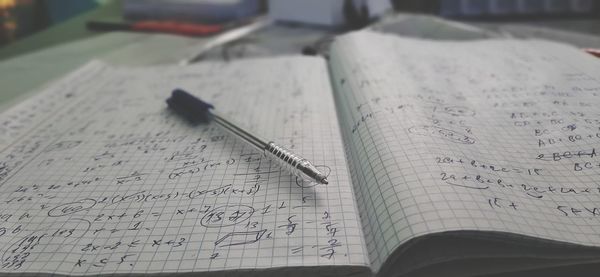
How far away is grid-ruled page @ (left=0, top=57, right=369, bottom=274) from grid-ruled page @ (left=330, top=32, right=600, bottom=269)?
3 centimetres

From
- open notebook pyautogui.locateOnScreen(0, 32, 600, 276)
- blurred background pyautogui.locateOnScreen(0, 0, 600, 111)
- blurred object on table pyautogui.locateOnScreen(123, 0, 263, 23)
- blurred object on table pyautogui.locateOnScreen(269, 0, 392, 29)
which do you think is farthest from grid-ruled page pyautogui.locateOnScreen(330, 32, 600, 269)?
blurred object on table pyautogui.locateOnScreen(123, 0, 263, 23)

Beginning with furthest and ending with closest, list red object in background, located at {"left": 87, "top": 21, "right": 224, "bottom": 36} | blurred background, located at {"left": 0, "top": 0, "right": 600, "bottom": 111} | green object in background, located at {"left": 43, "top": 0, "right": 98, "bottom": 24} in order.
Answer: green object in background, located at {"left": 43, "top": 0, "right": 98, "bottom": 24} < red object in background, located at {"left": 87, "top": 21, "right": 224, "bottom": 36} < blurred background, located at {"left": 0, "top": 0, "right": 600, "bottom": 111}

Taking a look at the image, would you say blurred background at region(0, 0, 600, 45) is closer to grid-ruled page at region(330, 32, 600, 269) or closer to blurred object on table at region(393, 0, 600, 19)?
blurred object on table at region(393, 0, 600, 19)

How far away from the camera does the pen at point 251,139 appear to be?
330 mm

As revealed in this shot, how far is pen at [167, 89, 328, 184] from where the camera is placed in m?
0.33

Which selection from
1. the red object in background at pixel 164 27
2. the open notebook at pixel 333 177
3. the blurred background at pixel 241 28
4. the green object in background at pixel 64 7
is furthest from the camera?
the green object in background at pixel 64 7

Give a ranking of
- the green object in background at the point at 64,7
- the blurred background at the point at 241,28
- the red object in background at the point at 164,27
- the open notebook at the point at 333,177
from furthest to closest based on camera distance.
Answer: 1. the green object in background at the point at 64,7
2. the red object in background at the point at 164,27
3. the blurred background at the point at 241,28
4. the open notebook at the point at 333,177

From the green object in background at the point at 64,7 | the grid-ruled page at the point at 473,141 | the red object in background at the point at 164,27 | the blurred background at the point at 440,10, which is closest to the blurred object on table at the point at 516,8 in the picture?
the blurred background at the point at 440,10

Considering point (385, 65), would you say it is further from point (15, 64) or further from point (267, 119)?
point (15, 64)

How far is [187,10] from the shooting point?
3.30 ft

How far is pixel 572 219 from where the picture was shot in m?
0.28

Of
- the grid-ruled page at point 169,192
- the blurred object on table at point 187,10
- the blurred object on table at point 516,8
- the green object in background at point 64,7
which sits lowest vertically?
the grid-ruled page at point 169,192

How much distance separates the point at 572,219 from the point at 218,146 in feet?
1.01

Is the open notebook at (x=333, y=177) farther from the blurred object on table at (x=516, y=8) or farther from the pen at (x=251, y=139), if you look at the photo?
the blurred object on table at (x=516, y=8)
